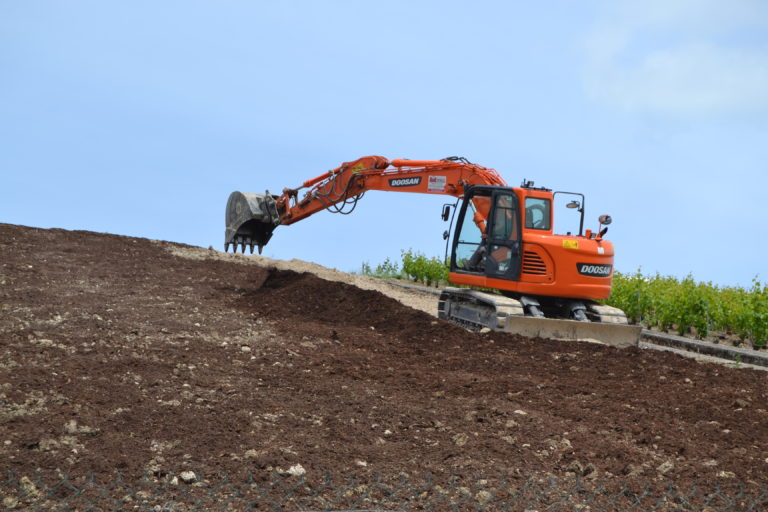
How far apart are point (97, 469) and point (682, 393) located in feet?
18.3

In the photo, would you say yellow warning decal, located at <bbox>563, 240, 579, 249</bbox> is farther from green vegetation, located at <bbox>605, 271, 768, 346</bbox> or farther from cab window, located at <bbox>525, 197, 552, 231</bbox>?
green vegetation, located at <bbox>605, 271, 768, 346</bbox>

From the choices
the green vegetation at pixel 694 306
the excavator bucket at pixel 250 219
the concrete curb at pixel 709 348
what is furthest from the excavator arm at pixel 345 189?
the concrete curb at pixel 709 348

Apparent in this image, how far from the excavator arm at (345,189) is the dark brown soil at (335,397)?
218cm

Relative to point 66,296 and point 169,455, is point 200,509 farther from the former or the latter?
point 66,296

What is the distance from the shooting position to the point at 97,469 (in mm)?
4883

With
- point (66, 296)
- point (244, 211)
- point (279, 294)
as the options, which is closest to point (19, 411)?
point (66, 296)

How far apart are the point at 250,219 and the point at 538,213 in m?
6.82

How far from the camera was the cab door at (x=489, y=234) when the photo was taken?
10.8m

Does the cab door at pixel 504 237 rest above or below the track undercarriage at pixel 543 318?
above

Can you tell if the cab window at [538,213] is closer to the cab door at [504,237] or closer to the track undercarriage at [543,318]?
the cab door at [504,237]

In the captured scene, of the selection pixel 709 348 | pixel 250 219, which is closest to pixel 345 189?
pixel 250 219

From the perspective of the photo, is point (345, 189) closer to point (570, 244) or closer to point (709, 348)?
point (570, 244)

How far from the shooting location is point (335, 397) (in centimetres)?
666

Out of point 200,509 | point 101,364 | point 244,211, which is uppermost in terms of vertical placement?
point 244,211
